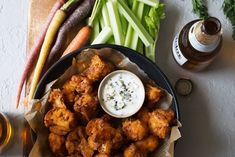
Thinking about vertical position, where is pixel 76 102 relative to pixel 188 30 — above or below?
below

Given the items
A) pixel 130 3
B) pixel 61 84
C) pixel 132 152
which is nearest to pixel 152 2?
pixel 130 3

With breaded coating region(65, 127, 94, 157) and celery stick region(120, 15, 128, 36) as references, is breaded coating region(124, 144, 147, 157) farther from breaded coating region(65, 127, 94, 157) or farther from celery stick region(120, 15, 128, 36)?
celery stick region(120, 15, 128, 36)

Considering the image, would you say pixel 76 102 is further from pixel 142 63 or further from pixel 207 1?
pixel 207 1

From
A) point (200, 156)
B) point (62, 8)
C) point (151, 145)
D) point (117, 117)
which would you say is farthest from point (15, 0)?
point (200, 156)

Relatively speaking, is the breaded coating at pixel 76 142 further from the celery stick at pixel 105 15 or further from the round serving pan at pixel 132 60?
the celery stick at pixel 105 15

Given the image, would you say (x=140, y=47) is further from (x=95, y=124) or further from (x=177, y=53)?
(x=95, y=124)

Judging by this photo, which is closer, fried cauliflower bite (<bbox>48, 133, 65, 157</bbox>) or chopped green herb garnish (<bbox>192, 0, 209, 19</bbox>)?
fried cauliflower bite (<bbox>48, 133, 65, 157</bbox>)

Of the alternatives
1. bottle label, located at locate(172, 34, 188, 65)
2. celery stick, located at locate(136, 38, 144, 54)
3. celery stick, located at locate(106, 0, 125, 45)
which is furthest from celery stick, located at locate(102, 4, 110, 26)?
bottle label, located at locate(172, 34, 188, 65)
